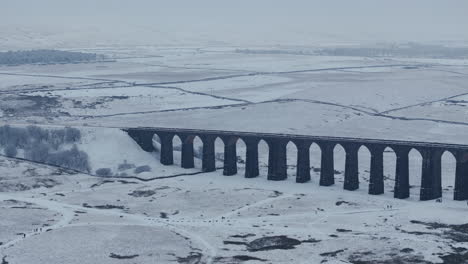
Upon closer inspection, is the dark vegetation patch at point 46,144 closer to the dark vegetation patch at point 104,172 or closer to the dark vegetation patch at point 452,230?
the dark vegetation patch at point 104,172

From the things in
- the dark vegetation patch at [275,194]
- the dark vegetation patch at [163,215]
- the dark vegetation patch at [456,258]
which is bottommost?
the dark vegetation patch at [163,215]

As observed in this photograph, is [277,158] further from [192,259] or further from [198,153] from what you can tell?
[192,259]

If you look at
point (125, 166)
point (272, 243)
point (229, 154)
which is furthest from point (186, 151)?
point (272, 243)

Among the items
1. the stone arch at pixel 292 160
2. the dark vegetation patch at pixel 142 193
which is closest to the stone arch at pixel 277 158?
the stone arch at pixel 292 160

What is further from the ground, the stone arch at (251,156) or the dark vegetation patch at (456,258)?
the stone arch at (251,156)

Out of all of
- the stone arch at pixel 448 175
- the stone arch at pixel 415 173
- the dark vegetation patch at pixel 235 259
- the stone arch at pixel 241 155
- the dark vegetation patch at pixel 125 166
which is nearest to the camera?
the dark vegetation patch at pixel 235 259

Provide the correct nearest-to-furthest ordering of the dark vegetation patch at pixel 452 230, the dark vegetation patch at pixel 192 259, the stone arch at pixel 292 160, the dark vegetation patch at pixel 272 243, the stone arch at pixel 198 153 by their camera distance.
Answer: the dark vegetation patch at pixel 192 259 < the dark vegetation patch at pixel 272 243 < the dark vegetation patch at pixel 452 230 < the stone arch at pixel 292 160 < the stone arch at pixel 198 153
